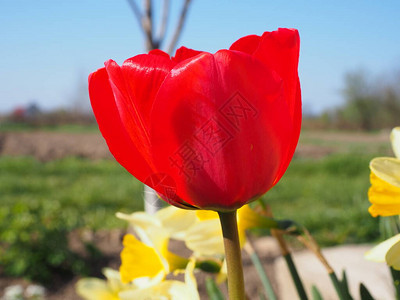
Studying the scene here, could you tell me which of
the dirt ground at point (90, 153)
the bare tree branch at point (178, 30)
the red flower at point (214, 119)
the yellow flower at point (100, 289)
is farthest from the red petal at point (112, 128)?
the bare tree branch at point (178, 30)

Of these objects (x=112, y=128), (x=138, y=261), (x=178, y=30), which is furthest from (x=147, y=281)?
(x=178, y=30)

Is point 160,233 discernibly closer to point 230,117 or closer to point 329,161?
point 230,117

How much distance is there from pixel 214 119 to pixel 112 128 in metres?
0.10

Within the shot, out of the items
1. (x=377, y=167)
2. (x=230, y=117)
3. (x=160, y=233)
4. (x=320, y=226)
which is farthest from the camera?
(x=320, y=226)

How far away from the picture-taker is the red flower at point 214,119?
345 mm

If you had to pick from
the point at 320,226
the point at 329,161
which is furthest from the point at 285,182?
the point at 320,226

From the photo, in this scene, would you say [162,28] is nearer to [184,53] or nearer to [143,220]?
[143,220]

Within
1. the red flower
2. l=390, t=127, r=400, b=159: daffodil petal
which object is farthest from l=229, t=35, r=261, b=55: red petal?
l=390, t=127, r=400, b=159: daffodil petal

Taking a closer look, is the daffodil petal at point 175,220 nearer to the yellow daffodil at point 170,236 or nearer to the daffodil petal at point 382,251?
the yellow daffodil at point 170,236

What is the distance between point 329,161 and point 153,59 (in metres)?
6.44

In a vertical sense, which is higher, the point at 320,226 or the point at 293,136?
the point at 293,136

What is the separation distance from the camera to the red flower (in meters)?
0.35

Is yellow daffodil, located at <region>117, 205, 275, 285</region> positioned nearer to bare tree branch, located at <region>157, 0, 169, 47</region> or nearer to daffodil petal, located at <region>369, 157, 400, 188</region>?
daffodil petal, located at <region>369, 157, 400, 188</region>

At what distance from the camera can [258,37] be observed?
39 centimetres
